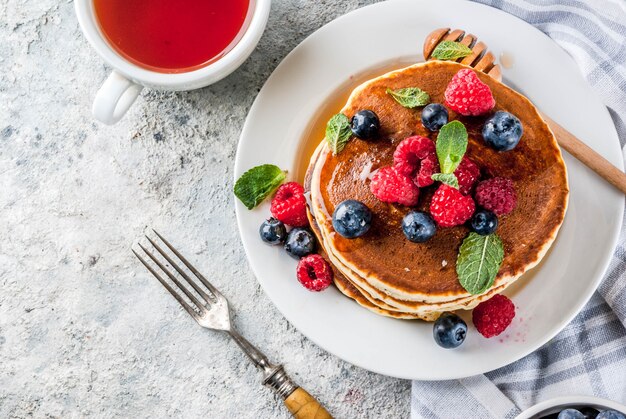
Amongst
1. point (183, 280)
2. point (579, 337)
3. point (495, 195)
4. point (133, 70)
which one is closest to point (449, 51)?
point (495, 195)

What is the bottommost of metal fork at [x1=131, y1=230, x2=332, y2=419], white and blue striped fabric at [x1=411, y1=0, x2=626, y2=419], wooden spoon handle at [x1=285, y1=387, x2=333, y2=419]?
wooden spoon handle at [x1=285, y1=387, x2=333, y2=419]

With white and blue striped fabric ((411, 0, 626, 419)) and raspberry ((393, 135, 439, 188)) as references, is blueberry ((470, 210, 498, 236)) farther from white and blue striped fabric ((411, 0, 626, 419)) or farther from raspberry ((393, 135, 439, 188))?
white and blue striped fabric ((411, 0, 626, 419))

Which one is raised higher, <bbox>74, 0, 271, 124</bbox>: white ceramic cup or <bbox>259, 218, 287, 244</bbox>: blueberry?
<bbox>74, 0, 271, 124</bbox>: white ceramic cup

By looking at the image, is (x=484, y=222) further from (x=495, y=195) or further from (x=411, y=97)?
(x=411, y=97)

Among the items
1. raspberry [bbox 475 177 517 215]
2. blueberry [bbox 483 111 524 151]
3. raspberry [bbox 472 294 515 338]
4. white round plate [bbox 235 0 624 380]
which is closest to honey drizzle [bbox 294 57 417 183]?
white round plate [bbox 235 0 624 380]

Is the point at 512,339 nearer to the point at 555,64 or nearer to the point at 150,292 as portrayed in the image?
the point at 555,64

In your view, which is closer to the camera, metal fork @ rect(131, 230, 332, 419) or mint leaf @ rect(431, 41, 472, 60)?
mint leaf @ rect(431, 41, 472, 60)

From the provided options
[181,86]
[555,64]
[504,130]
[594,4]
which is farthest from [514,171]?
[181,86]

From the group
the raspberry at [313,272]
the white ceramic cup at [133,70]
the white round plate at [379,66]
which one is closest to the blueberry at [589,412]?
the white round plate at [379,66]
